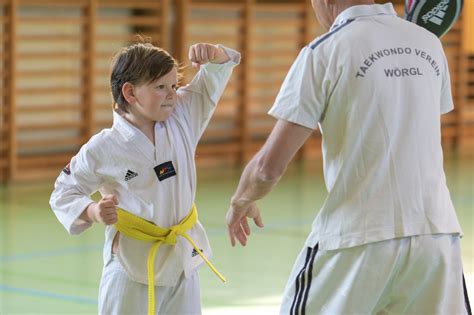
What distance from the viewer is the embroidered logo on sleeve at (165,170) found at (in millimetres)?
3652

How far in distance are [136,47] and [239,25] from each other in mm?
8164

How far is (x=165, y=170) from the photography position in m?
3.67

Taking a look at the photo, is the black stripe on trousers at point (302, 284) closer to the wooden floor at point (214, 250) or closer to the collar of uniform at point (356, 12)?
the collar of uniform at point (356, 12)

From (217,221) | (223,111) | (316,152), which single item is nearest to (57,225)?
(217,221)

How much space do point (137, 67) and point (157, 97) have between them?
14 centimetres

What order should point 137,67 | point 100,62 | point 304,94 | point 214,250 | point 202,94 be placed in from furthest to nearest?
point 100,62 < point 214,250 < point 202,94 < point 137,67 < point 304,94

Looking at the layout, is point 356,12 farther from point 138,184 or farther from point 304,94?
point 138,184

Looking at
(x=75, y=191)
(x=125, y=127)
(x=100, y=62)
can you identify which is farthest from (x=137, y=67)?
(x=100, y=62)

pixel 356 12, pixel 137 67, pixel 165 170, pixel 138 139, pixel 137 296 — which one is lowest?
pixel 137 296

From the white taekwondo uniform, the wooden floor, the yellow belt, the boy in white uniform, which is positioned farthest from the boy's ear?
the wooden floor

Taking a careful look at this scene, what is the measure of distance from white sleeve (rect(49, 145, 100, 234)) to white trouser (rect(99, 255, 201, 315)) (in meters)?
0.21

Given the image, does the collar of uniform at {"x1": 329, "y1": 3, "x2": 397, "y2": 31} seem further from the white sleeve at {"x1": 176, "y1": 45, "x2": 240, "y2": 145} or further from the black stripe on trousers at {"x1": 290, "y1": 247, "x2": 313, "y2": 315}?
the white sleeve at {"x1": 176, "y1": 45, "x2": 240, "y2": 145}

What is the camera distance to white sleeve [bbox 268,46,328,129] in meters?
2.94

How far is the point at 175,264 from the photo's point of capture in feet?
12.1
